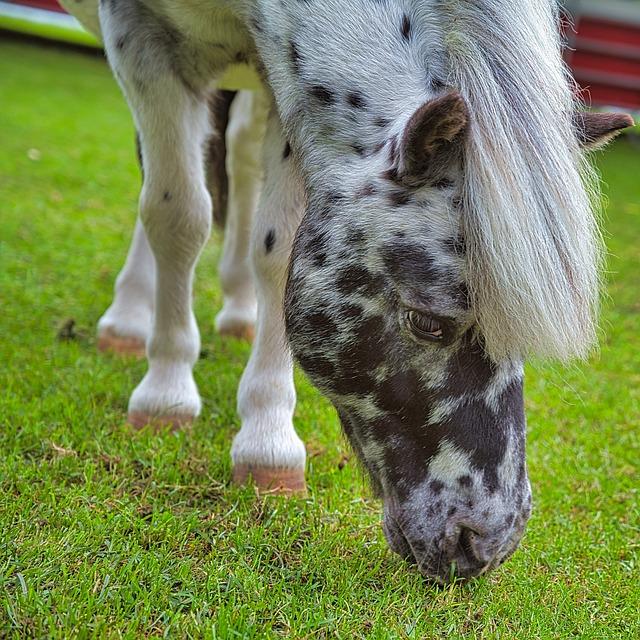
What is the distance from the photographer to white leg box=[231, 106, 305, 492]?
2545 mm

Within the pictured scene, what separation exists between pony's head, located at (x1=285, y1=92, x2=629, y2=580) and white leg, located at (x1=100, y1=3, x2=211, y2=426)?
2.54 feet

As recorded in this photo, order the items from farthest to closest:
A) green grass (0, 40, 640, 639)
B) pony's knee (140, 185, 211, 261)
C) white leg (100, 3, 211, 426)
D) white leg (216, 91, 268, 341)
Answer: white leg (216, 91, 268, 341), pony's knee (140, 185, 211, 261), white leg (100, 3, 211, 426), green grass (0, 40, 640, 639)

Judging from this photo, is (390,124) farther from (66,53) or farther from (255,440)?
(66,53)

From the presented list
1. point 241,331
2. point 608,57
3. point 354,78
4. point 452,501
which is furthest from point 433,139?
point 608,57


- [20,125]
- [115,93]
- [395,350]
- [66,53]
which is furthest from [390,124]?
[66,53]

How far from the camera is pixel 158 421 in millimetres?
2848

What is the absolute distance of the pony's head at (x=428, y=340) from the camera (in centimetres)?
186

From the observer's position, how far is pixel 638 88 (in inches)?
555

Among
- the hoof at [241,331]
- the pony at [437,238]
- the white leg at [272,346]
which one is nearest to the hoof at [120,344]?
the hoof at [241,331]

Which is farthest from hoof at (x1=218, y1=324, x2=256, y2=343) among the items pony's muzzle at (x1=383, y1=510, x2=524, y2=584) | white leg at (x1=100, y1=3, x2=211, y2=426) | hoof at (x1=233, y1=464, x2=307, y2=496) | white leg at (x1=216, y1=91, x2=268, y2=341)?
pony's muzzle at (x1=383, y1=510, x2=524, y2=584)

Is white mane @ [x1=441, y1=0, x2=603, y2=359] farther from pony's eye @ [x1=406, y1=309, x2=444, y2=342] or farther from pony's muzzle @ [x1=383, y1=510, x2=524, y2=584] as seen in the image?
pony's muzzle @ [x1=383, y1=510, x2=524, y2=584]

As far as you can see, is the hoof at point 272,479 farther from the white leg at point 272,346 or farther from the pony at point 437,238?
the pony at point 437,238

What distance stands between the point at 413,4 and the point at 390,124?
315mm

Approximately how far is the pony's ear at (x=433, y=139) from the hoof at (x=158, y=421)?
4.34ft
